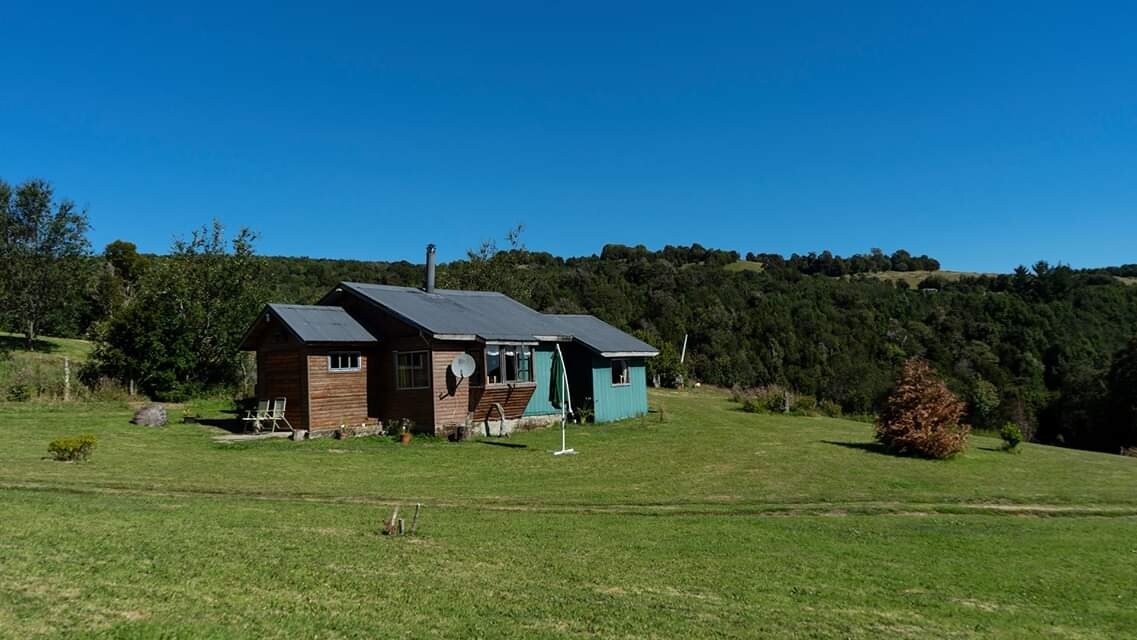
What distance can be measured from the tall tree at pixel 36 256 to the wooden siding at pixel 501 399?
27.4 m

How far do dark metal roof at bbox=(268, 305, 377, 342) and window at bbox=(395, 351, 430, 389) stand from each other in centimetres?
126

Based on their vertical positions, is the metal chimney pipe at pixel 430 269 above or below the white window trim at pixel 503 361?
above

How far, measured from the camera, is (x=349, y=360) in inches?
917

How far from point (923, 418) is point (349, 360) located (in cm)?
1821

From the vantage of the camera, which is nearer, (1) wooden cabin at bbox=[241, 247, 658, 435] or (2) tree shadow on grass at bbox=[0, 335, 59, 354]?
(1) wooden cabin at bbox=[241, 247, 658, 435]

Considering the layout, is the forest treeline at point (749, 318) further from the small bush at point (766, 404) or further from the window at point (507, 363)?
the window at point (507, 363)

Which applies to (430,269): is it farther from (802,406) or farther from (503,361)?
(802,406)

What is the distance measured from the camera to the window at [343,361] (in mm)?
22688

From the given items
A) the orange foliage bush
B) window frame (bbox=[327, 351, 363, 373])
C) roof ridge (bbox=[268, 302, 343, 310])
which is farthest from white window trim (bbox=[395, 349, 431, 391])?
the orange foliage bush

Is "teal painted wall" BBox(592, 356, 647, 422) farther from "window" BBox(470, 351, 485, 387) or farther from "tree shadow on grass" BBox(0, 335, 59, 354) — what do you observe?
"tree shadow on grass" BBox(0, 335, 59, 354)

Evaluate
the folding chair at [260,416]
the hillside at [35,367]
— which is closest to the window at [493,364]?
the folding chair at [260,416]

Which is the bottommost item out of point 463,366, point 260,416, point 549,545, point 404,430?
point 549,545

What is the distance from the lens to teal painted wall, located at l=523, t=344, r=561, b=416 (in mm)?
25766

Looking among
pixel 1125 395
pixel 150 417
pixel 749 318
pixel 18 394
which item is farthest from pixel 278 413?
pixel 749 318
